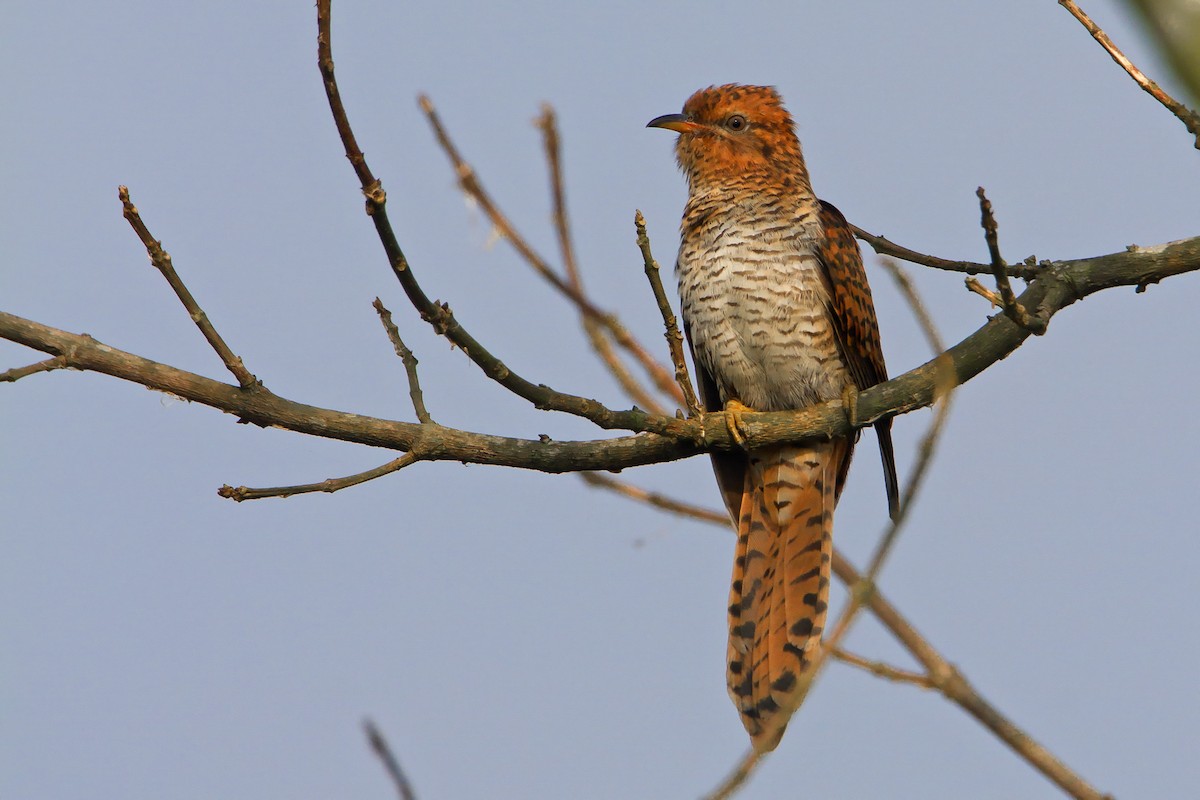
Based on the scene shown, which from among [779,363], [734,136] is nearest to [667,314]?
[779,363]

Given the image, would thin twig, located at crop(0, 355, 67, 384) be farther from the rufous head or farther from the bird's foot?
the rufous head

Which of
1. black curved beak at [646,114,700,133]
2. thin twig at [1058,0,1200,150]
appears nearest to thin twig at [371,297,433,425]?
thin twig at [1058,0,1200,150]

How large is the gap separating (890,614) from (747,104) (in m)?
3.88

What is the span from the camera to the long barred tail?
198 inches

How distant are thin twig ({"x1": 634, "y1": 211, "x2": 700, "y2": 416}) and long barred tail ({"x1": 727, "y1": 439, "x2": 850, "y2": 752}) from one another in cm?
141

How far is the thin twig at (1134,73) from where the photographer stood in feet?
10.6

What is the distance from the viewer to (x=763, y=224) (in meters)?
5.48

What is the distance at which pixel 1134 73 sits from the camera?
3.29m

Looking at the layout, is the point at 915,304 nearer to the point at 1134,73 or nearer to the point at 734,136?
the point at 1134,73

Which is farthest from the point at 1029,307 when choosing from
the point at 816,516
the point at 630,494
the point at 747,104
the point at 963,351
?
the point at 747,104

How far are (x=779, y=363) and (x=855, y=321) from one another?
1.25 ft

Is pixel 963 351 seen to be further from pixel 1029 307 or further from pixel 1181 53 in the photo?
pixel 1181 53

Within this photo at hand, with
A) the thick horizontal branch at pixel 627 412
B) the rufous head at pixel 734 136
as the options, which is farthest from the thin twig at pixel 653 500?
the rufous head at pixel 734 136

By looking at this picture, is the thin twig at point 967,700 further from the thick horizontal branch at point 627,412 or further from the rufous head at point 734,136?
the rufous head at point 734,136
